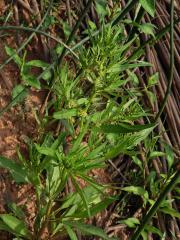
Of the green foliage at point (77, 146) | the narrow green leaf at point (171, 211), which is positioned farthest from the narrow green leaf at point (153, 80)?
the narrow green leaf at point (171, 211)

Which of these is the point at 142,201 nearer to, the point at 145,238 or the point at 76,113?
the point at 145,238

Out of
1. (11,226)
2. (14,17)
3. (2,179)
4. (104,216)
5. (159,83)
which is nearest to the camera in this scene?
(11,226)

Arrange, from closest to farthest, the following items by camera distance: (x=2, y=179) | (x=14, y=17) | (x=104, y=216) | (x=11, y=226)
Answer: (x=11, y=226) → (x=2, y=179) → (x=104, y=216) → (x=14, y=17)

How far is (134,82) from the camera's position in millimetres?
1552

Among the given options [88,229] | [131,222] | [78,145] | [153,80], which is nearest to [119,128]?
[78,145]

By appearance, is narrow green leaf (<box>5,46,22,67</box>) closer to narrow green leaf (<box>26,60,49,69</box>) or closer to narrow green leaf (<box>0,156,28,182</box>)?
narrow green leaf (<box>26,60,49,69</box>)

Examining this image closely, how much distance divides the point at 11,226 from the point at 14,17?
0.68 meters

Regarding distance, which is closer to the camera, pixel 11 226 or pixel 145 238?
pixel 11 226

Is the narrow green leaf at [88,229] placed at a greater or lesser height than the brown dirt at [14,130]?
lesser

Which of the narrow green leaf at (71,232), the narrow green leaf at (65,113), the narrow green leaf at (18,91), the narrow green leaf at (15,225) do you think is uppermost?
the narrow green leaf at (18,91)

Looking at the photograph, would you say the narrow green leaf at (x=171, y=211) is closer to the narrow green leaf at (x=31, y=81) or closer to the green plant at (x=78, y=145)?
the green plant at (x=78, y=145)

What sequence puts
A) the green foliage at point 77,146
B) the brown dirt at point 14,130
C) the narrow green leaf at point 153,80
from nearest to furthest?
1. the green foliage at point 77,146
2. the brown dirt at point 14,130
3. the narrow green leaf at point 153,80

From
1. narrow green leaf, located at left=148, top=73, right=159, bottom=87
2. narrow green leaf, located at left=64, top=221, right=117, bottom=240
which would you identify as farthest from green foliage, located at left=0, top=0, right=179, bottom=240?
narrow green leaf, located at left=148, top=73, right=159, bottom=87

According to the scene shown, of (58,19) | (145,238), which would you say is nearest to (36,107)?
(58,19)
